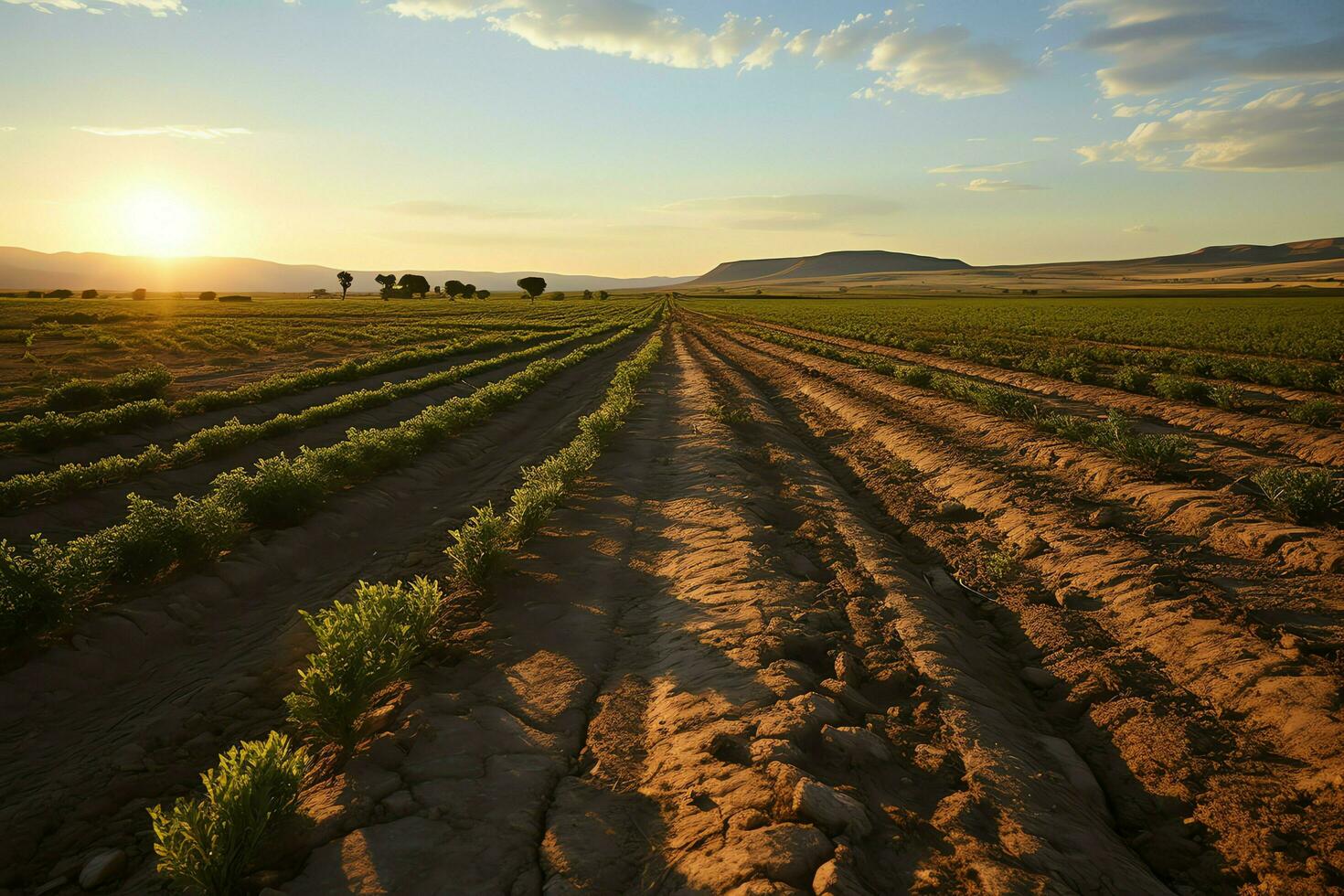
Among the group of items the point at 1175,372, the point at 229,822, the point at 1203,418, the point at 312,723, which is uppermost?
the point at 1175,372

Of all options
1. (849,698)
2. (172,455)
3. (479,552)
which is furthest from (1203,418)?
(172,455)

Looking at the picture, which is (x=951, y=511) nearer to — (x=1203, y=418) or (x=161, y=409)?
(x=1203, y=418)

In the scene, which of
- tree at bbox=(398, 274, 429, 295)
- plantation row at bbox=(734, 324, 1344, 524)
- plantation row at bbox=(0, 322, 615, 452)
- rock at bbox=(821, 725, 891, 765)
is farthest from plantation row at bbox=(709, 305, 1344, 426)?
tree at bbox=(398, 274, 429, 295)

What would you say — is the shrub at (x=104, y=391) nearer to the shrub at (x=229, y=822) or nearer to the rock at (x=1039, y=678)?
the shrub at (x=229, y=822)

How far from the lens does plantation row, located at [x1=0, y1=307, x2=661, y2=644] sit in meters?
6.10

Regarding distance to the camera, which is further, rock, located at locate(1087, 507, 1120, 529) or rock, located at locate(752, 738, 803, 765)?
rock, located at locate(1087, 507, 1120, 529)

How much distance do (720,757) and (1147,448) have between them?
9177 mm

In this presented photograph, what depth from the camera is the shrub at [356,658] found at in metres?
4.43

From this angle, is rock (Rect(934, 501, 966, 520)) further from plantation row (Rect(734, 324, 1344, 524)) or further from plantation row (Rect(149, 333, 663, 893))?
plantation row (Rect(149, 333, 663, 893))

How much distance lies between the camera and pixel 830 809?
145 inches

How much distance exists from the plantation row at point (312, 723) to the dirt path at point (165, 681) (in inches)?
16.7

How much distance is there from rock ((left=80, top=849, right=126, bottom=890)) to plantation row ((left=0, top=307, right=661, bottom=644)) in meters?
3.60

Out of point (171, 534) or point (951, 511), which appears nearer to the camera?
point (171, 534)

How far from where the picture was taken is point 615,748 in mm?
4594
